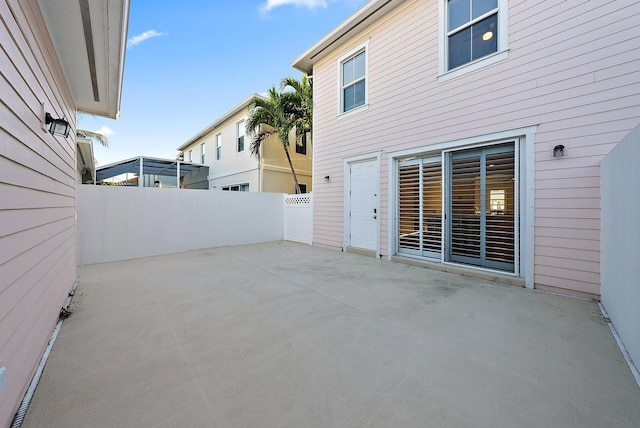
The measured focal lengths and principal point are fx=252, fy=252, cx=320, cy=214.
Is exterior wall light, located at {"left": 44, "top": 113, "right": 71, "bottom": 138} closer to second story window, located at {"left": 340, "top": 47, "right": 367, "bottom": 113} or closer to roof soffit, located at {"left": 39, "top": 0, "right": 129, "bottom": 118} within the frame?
roof soffit, located at {"left": 39, "top": 0, "right": 129, "bottom": 118}

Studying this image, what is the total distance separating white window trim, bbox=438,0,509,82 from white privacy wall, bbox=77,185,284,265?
5.70m

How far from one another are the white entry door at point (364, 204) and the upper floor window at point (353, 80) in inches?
59.3

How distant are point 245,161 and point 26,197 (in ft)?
28.4

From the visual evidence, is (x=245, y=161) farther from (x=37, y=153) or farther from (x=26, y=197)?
(x=26, y=197)

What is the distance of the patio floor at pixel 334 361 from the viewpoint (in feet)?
4.64

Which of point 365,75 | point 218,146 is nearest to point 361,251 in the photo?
point 365,75

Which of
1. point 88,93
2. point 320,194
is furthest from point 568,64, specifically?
point 88,93

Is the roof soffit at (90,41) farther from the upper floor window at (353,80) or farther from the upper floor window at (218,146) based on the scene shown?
the upper floor window at (218,146)

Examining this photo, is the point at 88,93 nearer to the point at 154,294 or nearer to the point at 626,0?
the point at 154,294

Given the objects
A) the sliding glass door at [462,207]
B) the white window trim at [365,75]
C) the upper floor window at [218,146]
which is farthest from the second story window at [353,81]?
the upper floor window at [218,146]

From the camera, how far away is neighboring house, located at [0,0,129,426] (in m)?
1.41

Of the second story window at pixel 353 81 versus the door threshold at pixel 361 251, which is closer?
the door threshold at pixel 361 251

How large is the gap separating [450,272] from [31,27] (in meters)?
5.53

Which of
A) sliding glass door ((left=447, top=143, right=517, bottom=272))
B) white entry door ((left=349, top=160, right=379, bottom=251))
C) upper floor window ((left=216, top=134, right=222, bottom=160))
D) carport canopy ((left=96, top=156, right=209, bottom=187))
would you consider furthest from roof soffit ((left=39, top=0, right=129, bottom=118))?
upper floor window ((left=216, top=134, right=222, bottom=160))
